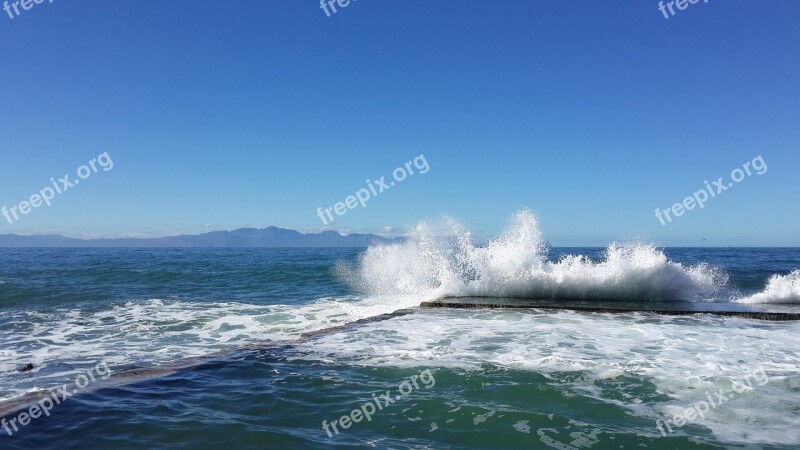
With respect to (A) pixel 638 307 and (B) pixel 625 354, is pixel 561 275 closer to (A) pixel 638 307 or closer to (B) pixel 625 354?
(A) pixel 638 307

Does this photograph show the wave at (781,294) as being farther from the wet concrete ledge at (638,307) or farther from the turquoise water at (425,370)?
the wet concrete ledge at (638,307)

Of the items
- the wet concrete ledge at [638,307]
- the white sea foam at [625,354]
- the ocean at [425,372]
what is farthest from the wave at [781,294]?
the white sea foam at [625,354]

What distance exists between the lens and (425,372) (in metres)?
7.64

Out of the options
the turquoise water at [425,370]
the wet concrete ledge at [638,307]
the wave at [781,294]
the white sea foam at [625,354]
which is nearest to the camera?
the turquoise water at [425,370]

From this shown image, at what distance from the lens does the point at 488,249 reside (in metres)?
18.5

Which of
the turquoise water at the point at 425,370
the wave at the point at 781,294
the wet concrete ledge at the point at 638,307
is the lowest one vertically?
the wave at the point at 781,294

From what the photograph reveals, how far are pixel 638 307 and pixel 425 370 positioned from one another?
8957mm

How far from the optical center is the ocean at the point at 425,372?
529cm

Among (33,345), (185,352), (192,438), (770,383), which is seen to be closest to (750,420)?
(770,383)

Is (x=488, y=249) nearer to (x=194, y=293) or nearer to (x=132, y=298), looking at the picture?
(x=194, y=293)

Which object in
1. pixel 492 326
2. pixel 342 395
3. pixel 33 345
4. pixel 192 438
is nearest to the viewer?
pixel 192 438

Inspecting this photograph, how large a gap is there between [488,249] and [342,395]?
1264 centimetres

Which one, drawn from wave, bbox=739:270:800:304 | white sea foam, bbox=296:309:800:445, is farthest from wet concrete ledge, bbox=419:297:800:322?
wave, bbox=739:270:800:304

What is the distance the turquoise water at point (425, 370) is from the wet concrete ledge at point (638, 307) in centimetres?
67
